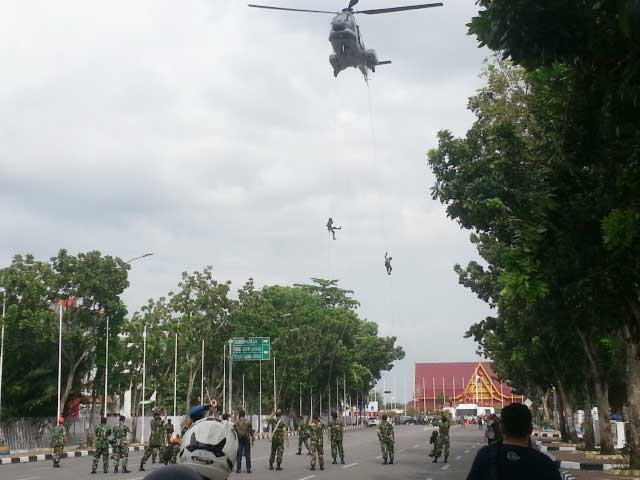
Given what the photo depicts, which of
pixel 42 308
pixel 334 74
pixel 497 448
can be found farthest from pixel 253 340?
pixel 497 448

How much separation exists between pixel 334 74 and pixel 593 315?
10487 millimetres

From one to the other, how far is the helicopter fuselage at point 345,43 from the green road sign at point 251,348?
2829 cm

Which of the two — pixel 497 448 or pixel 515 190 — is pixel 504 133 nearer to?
pixel 515 190

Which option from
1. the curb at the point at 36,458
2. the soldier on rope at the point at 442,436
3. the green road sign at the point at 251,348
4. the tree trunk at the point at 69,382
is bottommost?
the curb at the point at 36,458

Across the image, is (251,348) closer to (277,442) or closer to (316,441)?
(277,442)

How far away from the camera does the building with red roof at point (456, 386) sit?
125 meters

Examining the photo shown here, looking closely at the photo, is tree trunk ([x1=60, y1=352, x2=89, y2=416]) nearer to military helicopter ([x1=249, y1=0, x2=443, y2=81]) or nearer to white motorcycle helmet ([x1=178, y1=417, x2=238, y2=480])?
military helicopter ([x1=249, y1=0, x2=443, y2=81])

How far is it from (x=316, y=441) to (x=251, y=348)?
26.6 meters

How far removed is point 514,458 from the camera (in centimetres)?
422

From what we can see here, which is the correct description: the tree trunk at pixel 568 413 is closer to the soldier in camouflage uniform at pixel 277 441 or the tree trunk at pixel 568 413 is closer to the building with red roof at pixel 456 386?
the soldier in camouflage uniform at pixel 277 441

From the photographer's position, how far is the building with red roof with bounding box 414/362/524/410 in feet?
409

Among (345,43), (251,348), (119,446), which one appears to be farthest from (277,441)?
(251,348)

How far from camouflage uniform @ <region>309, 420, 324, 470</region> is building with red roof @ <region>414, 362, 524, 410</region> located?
103190 millimetres

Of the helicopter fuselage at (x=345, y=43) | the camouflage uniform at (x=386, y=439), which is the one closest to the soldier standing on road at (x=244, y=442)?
the camouflage uniform at (x=386, y=439)
